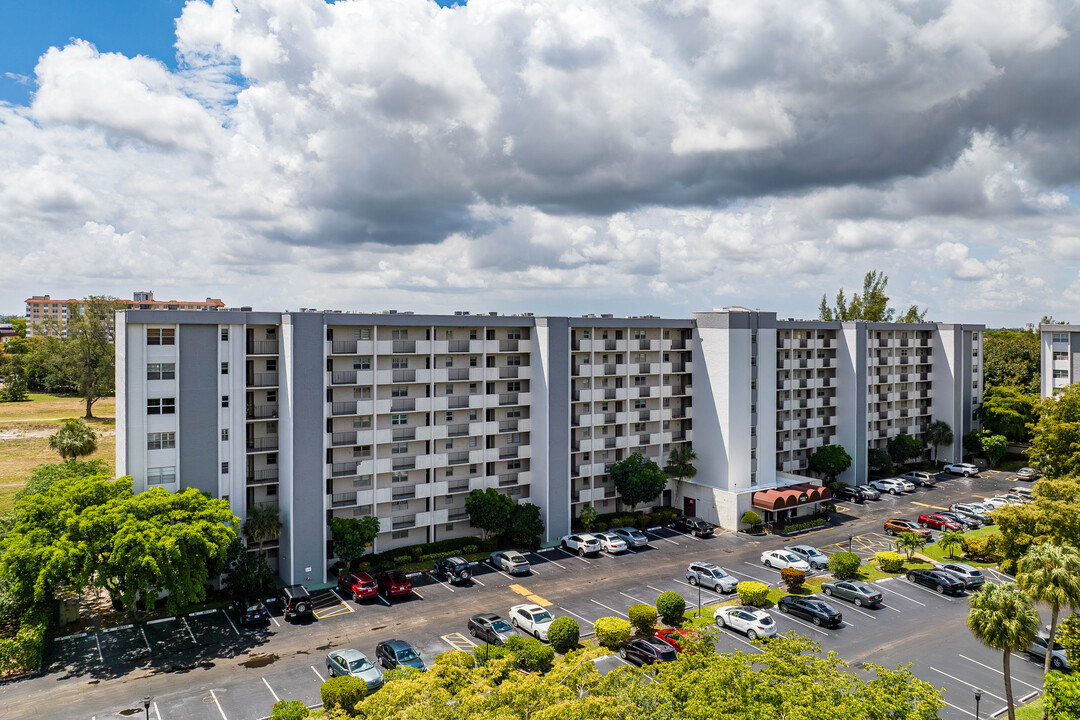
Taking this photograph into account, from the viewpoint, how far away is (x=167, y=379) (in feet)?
156

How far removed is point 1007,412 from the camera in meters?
88.2

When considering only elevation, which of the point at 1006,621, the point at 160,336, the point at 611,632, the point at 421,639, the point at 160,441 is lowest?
the point at 421,639

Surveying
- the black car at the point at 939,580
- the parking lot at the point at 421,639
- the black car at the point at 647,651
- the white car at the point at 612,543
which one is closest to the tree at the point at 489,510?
the parking lot at the point at 421,639

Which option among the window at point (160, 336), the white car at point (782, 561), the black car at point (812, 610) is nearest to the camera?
the black car at point (812, 610)

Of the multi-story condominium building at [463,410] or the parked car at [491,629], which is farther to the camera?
the multi-story condominium building at [463,410]

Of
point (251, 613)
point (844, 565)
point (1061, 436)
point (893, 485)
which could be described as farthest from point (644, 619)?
point (893, 485)

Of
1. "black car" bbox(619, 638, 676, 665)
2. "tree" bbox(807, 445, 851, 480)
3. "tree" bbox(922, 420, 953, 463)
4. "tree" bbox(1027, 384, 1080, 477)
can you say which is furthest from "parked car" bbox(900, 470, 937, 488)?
"black car" bbox(619, 638, 676, 665)

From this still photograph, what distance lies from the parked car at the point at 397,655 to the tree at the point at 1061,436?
58732 mm

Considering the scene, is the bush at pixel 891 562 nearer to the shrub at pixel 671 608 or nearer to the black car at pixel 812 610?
the black car at pixel 812 610

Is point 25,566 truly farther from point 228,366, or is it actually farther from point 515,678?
point 515,678

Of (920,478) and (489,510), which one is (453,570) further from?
(920,478)

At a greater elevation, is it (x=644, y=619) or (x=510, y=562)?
(x=644, y=619)

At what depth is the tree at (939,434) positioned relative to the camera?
289 ft

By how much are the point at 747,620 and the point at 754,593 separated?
374 centimetres
